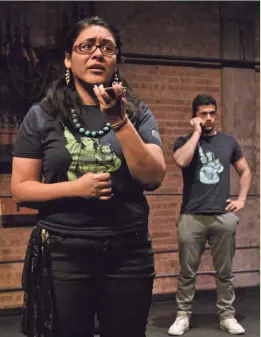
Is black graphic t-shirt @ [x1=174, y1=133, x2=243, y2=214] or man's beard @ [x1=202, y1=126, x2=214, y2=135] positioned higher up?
man's beard @ [x1=202, y1=126, x2=214, y2=135]

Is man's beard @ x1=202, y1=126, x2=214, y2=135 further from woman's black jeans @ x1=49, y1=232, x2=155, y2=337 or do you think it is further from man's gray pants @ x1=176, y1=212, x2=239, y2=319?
woman's black jeans @ x1=49, y1=232, x2=155, y2=337

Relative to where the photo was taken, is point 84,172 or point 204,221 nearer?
point 84,172

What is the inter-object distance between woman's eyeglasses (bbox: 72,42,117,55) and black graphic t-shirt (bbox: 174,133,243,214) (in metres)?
2.30

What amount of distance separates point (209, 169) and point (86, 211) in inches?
93.8

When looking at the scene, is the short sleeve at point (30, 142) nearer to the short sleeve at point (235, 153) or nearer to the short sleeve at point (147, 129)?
the short sleeve at point (147, 129)

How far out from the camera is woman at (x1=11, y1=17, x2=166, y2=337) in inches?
55.6

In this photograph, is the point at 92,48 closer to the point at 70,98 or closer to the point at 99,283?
the point at 70,98

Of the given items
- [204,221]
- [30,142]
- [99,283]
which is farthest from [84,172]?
[204,221]

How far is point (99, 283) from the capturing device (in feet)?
4.73

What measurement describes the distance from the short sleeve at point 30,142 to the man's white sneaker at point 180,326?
2.49 metres

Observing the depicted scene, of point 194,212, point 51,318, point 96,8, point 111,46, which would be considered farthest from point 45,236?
point 96,8

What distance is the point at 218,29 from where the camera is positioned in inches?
198

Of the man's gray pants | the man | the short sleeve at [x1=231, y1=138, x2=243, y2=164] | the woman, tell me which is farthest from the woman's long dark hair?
the short sleeve at [x1=231, y1=138, x2=243, y2=164]

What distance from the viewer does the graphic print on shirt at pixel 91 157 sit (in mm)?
1425
